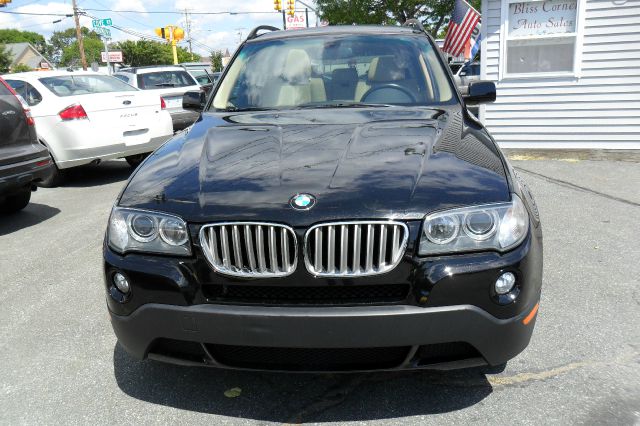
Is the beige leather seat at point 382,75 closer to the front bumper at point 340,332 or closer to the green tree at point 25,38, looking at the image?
the front bumper at point 340,332

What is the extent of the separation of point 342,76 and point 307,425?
228cm

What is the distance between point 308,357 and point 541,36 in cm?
827

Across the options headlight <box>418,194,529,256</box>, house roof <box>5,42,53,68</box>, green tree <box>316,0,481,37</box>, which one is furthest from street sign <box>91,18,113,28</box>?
house roof <box>5,42,53,68</box>

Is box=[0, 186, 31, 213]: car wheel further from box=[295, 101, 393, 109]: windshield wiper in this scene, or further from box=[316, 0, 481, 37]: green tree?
box=[316, 0, 481, 37]: green tree

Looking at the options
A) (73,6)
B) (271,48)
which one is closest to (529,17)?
(271,48)

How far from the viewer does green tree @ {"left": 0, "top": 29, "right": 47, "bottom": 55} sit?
116 metres

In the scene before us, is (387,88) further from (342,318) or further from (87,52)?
(87,52)

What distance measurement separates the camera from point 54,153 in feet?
25.9

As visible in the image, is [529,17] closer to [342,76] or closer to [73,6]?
[342,76]

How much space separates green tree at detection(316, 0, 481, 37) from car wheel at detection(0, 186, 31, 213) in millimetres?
22190

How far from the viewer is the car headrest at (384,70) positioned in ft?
12.3

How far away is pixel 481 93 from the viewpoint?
392 cm

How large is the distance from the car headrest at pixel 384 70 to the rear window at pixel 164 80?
31.1 ft

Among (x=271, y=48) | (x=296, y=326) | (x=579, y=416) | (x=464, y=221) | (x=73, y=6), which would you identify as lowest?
(x=579, y=416)
